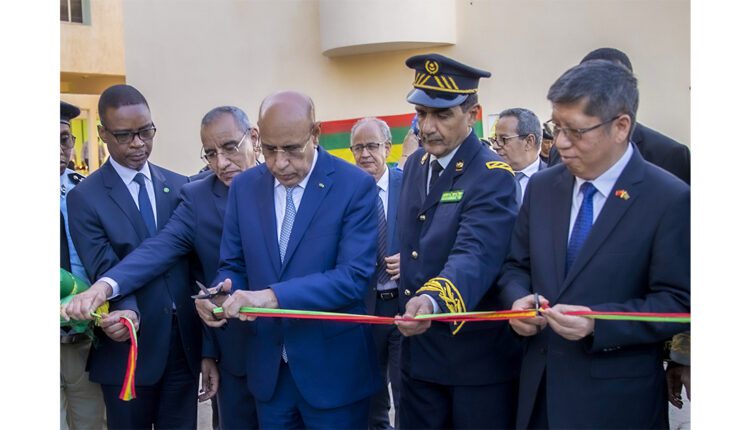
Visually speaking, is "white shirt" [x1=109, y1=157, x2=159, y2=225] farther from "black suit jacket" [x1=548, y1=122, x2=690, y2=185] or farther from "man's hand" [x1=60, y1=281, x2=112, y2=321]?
"black suit jacket" [x1=548, y1=122, x2=690, y2=185]

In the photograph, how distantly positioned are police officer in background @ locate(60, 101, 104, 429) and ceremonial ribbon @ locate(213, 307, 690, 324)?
1396mm

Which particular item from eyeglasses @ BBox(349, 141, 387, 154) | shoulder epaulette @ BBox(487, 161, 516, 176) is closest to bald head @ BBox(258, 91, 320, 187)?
shoulder epaulette @ BBox(487, 161, 516, 176)

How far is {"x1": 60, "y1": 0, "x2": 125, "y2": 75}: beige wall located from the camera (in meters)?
17.9

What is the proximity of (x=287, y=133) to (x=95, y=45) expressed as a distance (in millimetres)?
16301

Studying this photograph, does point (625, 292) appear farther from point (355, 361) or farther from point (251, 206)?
point (251, 206)

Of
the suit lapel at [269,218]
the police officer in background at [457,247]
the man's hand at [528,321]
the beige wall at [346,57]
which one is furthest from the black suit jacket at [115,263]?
the beige wall at [346,57]

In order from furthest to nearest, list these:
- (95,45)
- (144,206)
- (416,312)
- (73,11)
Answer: (73,11)
(95,45)
(144,206)
(416,312)

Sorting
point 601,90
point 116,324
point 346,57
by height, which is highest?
point 346,57

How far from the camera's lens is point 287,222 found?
385cm

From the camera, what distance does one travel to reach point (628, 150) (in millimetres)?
3244

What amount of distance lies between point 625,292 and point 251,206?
180cm

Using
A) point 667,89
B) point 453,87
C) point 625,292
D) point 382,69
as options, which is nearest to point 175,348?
point 453,87

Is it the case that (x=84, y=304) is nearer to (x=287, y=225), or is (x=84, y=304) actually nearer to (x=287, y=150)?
(x=287, y=225)

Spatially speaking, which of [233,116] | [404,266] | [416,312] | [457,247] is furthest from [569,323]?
[233,116]
